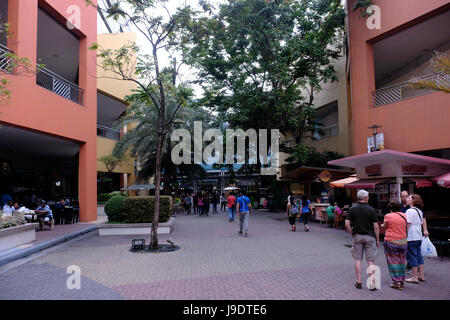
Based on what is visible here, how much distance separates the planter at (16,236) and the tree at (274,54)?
12790 mm

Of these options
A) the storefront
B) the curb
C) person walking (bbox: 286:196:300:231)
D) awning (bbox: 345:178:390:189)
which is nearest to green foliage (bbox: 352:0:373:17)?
the storefront

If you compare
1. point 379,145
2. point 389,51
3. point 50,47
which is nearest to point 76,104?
point 50,47

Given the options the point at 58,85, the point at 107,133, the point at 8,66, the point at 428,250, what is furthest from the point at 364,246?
the point at 107,133

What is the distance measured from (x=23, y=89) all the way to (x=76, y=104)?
4027 mm

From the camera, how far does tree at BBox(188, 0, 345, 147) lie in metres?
20.4

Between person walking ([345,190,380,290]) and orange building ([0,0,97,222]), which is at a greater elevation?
orange building ([0,0,97,222])

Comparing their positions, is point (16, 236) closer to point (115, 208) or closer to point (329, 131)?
point (115, 208)

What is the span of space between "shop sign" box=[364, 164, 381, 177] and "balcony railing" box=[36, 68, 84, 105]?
43.9 feet

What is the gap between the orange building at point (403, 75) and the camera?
1320 centimetres

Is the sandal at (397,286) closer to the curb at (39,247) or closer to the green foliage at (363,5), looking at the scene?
the curb at (39,247)

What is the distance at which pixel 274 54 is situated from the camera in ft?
71.4

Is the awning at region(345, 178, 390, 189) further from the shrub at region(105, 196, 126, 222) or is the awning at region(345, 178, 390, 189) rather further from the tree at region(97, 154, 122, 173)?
the tree at region(97, 154, 122, 173)

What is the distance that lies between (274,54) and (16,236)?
1762 centimetres
